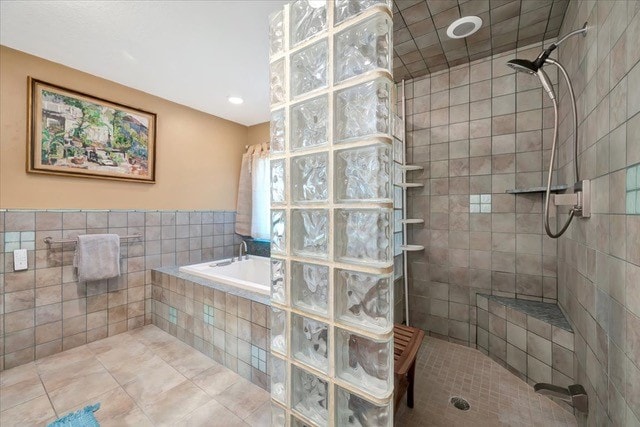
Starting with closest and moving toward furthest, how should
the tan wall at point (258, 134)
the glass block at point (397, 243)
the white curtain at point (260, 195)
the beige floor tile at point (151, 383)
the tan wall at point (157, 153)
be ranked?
the beige floor tile at point (151, 383)
the tan wall at point (157, 153)
the glass block at point (397, 243)
the white curtain at point (260, 195)
the tan wall at point (258, 134)

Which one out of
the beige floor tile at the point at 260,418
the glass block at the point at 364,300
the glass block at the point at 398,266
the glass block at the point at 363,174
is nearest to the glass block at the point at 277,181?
the glass block at the point at 363,174

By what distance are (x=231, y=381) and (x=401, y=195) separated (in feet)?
6.38

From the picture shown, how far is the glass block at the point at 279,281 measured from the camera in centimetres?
104

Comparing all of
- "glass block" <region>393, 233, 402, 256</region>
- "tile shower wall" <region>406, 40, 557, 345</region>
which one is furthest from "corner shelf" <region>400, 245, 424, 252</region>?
"tile shower wall" <region>406, 40, 557, 345</region>

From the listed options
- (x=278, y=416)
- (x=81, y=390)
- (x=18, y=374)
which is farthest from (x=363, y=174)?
(x=18, y=374)

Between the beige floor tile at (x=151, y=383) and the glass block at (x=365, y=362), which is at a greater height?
the glass block at (x=365, y=362)

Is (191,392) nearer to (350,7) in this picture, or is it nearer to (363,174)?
(363,174)

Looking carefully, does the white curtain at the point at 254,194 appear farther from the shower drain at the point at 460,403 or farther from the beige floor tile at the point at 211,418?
the shower drain at the point at 460,403

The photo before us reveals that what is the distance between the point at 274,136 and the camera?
1071 millimetres

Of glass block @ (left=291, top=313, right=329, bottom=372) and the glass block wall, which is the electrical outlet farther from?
glass block @ (left=291, top=313, right=329, bottom=372)

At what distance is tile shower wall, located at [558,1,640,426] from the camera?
86cm

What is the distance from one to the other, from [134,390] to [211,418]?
62 cm

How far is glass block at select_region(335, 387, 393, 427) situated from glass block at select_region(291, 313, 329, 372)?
0.37 ft

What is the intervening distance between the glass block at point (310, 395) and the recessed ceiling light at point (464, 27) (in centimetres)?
215
